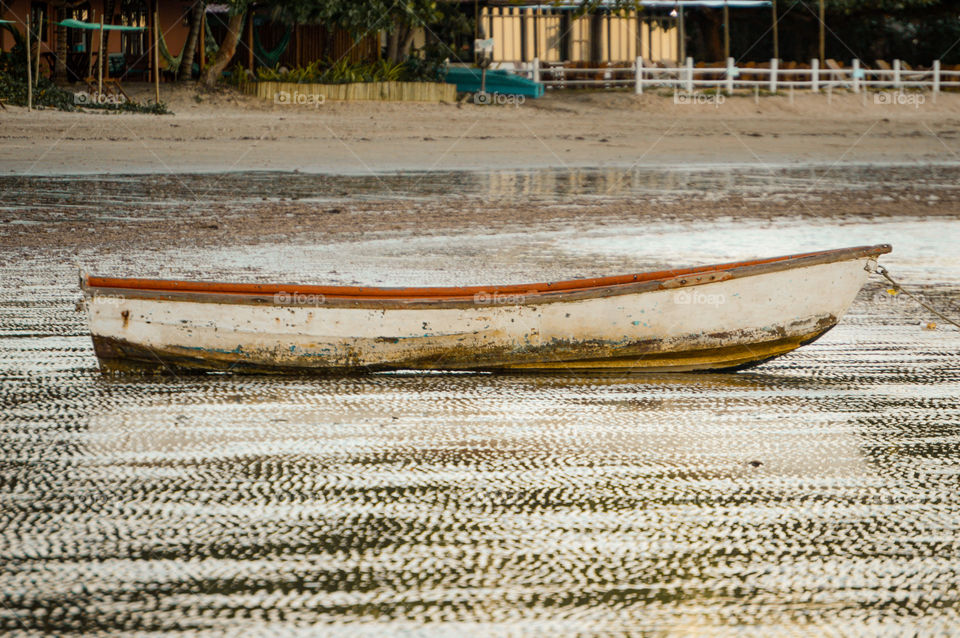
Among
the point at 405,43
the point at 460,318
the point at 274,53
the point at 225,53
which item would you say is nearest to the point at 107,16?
the point at 225,53

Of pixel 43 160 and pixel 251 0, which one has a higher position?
pixel 251 0

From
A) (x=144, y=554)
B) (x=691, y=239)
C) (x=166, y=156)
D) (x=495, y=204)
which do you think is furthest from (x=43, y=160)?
(x=144, y=554)

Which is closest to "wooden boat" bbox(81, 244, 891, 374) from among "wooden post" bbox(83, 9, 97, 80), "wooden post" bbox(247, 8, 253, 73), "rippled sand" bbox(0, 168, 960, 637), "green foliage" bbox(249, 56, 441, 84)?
"rippled sand" bbox(0, 168, 960, 637)

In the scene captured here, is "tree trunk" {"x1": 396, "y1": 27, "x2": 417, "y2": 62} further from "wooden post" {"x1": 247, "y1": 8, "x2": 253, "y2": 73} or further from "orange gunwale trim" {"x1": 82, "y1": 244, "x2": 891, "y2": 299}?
"orange gunwale trim" {"x1": 82, "y1": 244, "x2": 891, "y2": 299}

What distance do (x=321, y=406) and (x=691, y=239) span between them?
6.82 meters

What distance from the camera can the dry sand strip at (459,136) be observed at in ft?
59.1

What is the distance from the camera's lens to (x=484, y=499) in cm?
449

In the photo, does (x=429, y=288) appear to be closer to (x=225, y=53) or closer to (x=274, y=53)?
(x=225, y=53)

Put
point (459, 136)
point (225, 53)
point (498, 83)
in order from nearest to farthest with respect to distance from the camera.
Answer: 1. point (459, 136)
2. point (225, 53)
3. point (498, 83)

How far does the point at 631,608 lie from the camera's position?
11.7 ft

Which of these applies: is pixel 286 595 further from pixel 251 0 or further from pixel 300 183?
pixel 251 0

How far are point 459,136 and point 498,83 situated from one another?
6.69 metres

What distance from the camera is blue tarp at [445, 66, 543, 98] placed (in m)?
27.7

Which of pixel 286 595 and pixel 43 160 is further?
pixel 43 160
